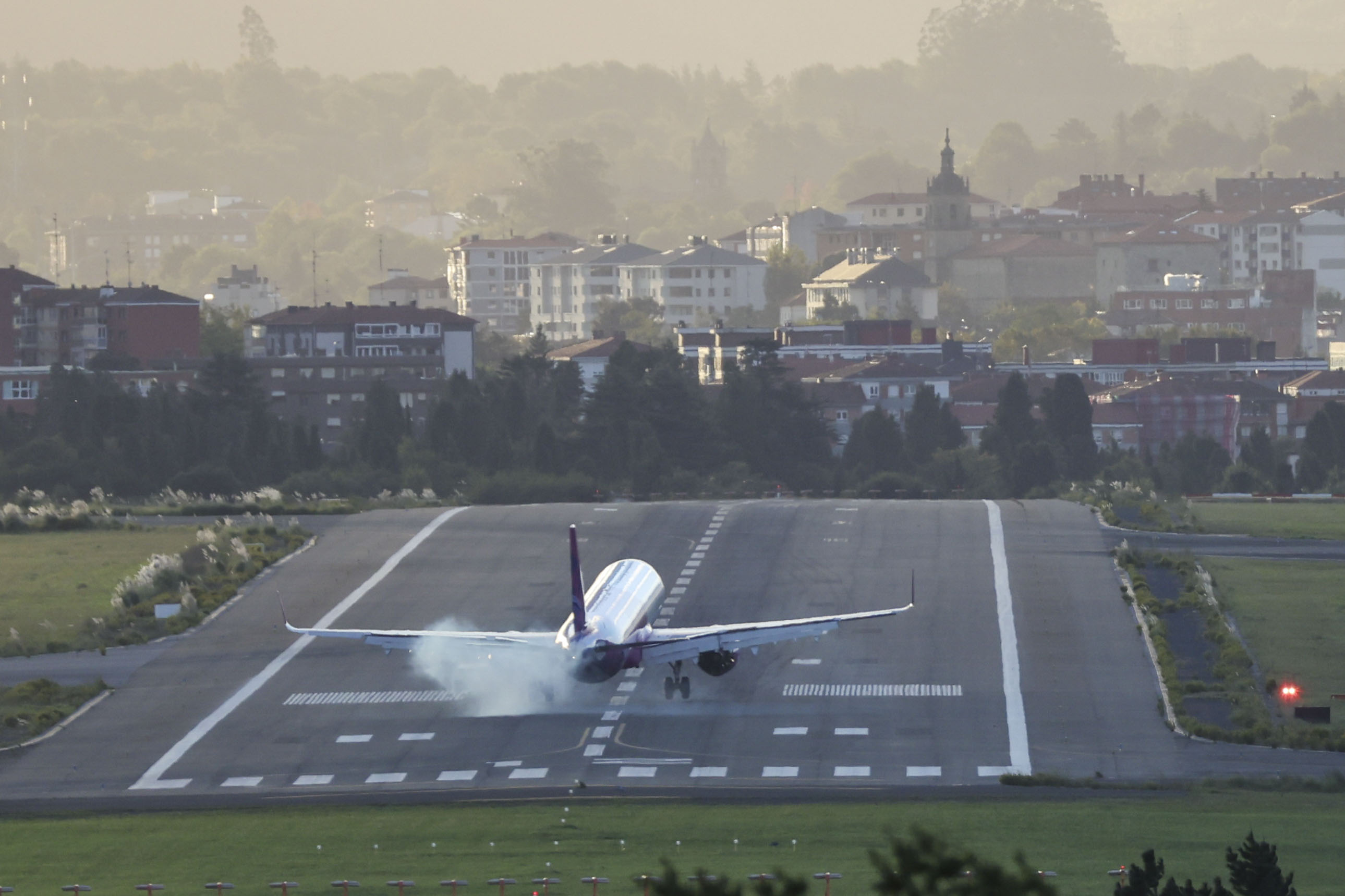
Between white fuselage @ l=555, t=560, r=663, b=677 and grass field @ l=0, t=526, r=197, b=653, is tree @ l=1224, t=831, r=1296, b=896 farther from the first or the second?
grass field @ l=0, t=526, r=197, b=653

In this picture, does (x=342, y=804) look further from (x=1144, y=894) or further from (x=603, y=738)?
(x=1144, y=894)

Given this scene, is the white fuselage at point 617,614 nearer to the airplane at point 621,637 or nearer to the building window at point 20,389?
the airplane at point 621,637

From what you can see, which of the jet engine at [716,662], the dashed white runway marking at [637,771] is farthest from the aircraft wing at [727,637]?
the dashed white runway marking at [637,771]

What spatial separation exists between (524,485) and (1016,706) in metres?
59.5

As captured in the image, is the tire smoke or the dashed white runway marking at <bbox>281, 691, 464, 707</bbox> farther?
the dashed white runway marking at <bbox>281, 691, 464, 707</bbox>

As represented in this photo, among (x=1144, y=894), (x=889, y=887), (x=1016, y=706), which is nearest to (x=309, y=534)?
(x=1016, y=706)

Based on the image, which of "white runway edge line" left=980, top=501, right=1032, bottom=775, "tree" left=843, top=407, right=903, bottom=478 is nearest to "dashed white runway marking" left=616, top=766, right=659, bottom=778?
"white runway edge line" left=980, top=501, right=1032, bottom=775

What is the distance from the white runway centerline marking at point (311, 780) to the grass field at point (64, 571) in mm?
20277

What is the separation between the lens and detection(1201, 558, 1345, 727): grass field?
60875 mm

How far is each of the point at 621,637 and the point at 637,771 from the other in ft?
15.9

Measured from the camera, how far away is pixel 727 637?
179ft

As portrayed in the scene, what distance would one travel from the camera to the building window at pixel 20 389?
185000 mm

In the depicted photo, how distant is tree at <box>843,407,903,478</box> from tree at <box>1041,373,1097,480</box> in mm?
9402

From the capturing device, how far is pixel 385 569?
247 ft
